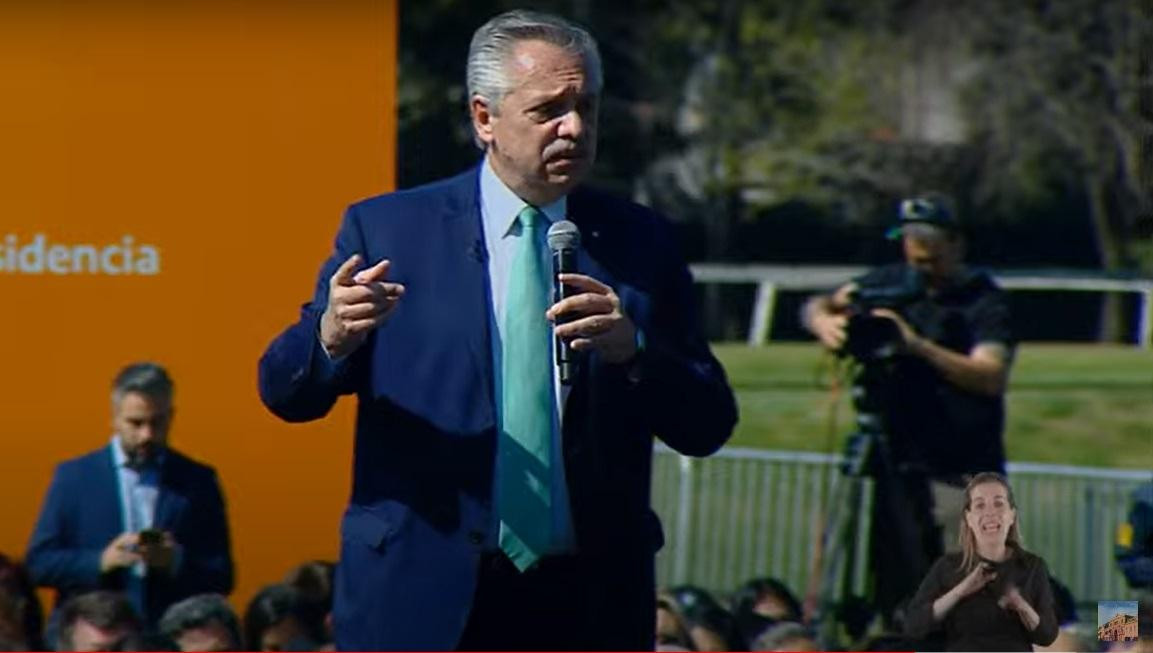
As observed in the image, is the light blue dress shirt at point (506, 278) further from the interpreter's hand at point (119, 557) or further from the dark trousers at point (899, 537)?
the dark trousers at point (899, 537)

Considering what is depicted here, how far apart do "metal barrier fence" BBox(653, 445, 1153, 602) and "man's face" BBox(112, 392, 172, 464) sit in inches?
54.7

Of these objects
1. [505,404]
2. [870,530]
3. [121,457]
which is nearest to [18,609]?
[121,457]

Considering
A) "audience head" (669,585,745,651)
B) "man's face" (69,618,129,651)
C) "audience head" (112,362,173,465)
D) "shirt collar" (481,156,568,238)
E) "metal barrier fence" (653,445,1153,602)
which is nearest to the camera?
"shirt collar" (481,156,568,238)

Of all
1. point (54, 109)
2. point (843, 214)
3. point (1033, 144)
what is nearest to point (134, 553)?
point (54, 109)

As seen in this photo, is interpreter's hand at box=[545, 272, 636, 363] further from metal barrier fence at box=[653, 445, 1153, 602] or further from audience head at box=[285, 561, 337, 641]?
metal barrier fence at box=[653, 445, 1153, 602]

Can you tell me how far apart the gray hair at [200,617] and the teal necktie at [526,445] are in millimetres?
2343

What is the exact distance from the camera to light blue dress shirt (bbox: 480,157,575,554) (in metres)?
3.25

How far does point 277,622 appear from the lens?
5.78 metres

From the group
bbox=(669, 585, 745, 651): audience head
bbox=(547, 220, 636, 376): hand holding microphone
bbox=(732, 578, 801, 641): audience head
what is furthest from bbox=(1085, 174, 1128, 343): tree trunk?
bbox=(547, 220, 636, 376): hand holding microphone

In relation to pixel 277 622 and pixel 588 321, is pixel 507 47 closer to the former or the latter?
pixel 588 321

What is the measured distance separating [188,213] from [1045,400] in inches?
91.5

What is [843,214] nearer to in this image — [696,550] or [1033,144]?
[1033,144]

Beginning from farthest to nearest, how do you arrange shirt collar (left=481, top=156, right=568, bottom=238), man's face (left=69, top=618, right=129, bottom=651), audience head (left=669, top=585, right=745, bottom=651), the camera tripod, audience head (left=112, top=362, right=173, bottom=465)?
the camera tripod < audience head (left=112, top=362, right=173, bottom=465) < audience head (left=669, top=585, right=745, bottom=651) < man's face (left=69, top=618, right=129, bottom=651) < shirt collar (left=481, top=156, right=568, bottom=238)

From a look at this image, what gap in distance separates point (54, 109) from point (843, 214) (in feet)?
6.89
